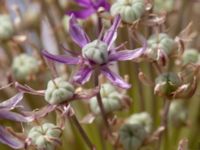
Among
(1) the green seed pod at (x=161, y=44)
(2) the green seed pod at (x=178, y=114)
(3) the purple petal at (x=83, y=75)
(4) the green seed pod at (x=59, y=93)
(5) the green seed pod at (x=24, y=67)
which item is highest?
(3) the purple petal at (x=83, y=75)

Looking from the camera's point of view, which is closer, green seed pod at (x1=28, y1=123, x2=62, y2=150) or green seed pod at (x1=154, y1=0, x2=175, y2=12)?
green seed pod at (x1=28, y1=123, x2=62, y2=150)

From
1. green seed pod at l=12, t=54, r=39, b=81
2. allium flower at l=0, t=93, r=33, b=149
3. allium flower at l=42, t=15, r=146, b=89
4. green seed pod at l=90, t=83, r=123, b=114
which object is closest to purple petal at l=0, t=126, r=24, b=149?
allium flower at l=0, t=93, r=33, b=149

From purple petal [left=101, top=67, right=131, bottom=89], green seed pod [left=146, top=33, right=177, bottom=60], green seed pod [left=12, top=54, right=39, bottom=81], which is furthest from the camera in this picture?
green seed pod [left=12, top=54, right=39, bottom=81]

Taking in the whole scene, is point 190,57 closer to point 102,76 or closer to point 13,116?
point 102,76

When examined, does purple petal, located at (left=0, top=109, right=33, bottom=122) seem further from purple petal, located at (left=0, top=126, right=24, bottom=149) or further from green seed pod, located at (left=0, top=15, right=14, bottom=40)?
green seed pod, located at (left=0, top=15, right=14, bottom=40)

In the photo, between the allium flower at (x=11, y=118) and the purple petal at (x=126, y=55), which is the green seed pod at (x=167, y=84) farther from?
the allium flower at (x=11, y=118)

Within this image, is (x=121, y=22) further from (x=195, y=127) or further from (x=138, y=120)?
(x=195, y=127)

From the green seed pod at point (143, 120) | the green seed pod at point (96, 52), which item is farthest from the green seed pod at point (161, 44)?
the green seed pod at point (143, 120)
